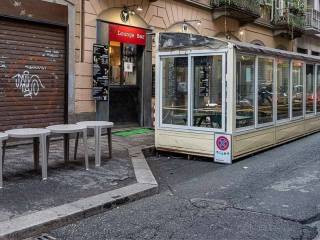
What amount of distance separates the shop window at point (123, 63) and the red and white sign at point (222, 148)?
4986 mm

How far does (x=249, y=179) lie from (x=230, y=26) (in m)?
12.4

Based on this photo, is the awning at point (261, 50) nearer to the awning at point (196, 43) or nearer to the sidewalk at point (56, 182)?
the awning at point (196, 43)

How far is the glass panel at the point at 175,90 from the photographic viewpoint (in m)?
9.76

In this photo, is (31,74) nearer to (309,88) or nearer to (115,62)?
(115,62)

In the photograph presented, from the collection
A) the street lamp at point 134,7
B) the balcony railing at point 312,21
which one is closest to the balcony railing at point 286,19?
the balcony railing at point 312,21

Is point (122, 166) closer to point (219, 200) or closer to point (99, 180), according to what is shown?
point (99, 180)

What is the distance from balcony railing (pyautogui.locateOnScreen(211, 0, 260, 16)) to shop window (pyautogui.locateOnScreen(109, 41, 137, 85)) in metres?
5.12

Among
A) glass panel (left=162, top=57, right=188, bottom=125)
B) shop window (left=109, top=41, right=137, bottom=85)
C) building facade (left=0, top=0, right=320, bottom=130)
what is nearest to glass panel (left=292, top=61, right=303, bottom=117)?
glass panel (left=162, top=57, right=188, bottom=125)

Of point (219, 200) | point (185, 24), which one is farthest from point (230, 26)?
point (219, 200)

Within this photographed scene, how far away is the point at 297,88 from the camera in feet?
42.2

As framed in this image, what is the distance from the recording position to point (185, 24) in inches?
636

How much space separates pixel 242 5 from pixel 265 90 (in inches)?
340

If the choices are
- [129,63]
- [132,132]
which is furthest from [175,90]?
[129,63]

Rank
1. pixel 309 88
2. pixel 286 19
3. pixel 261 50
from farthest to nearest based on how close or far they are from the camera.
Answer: pixel 286 19, pixel 309 88, pixel 261 50
